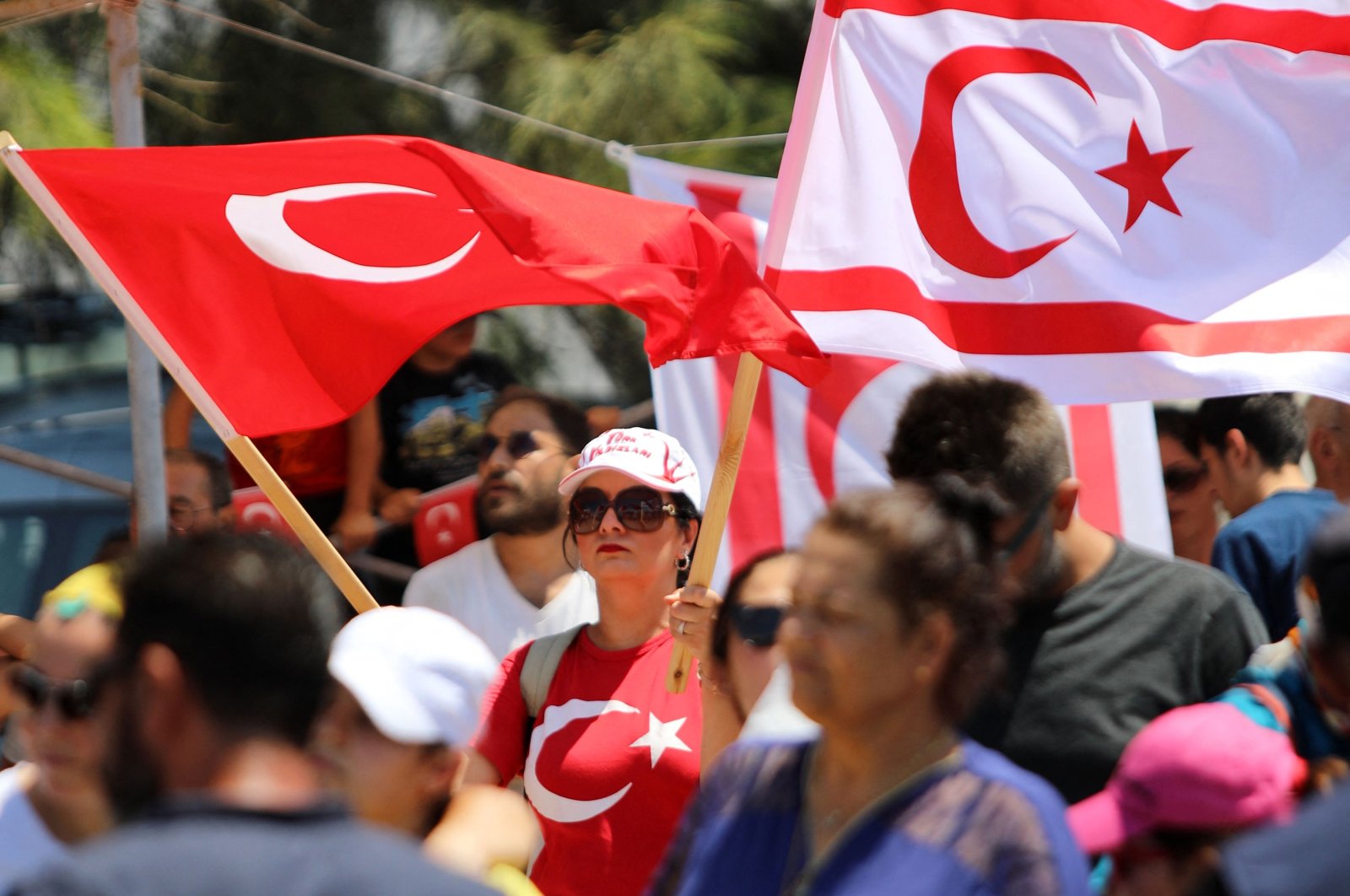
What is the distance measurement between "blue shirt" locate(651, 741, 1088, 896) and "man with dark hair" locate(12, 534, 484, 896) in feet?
2.08

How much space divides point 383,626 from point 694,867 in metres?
0.54

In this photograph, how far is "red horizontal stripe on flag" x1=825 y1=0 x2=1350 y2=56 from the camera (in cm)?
395

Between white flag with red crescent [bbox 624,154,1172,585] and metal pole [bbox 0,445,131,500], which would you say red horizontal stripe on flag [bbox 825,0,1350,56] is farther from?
metal pole [bbox 0,445,131,500]

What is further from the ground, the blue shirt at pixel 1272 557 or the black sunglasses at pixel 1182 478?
the blue shirt at pixel 1272 557

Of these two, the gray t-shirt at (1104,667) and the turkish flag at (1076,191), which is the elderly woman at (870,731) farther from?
the turkish flag at (1076,191)

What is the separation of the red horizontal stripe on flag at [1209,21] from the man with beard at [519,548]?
1.71 meters

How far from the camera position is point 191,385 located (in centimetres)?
404

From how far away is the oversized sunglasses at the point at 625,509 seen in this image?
144 inches

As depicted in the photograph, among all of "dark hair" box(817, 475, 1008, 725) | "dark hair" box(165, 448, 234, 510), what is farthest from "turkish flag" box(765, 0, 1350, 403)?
"dark hair" box(165, 448, 234, 510)

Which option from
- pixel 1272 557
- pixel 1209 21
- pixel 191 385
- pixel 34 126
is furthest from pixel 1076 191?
pixel 34 126

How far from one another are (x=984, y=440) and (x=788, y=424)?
Answer: 2.61 meters

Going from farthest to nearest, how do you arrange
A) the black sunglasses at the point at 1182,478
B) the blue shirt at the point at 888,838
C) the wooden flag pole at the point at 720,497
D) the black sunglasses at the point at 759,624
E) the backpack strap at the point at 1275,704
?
the black sunglasses at the point at 1182,478 < the wooden flag pole at the point at 720,497 < the black sunglasses at the point at 759,624 < the backpack strap at the point at 1275,704 < the blue shirt at the point at 888,838

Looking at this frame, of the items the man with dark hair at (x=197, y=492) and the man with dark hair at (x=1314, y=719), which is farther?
the man with dark hair at (x=197, y=492)

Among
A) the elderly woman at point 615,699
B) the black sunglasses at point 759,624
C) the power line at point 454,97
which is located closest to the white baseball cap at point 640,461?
the elderly woman at point 615,699
